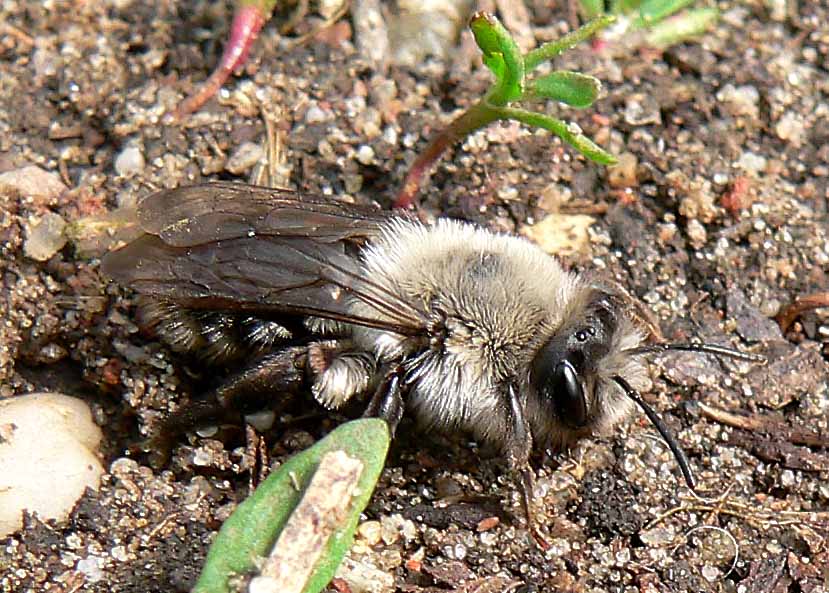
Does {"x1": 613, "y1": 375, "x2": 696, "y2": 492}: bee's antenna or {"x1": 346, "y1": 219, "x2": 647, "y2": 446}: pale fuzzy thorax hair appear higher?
{"x1": 346, "y1": 219, "x2": 647, "y2": 446}: pale fuzzy thorax hair

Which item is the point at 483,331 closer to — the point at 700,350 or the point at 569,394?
the point at 569,394

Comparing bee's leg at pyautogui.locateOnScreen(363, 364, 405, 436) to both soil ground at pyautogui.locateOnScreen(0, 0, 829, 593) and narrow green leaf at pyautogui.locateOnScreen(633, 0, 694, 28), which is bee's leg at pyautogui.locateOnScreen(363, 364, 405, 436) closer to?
soil ground at pyautogui.locateOnScreen(0, 0, 829, 593)

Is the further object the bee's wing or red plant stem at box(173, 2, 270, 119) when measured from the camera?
red plant stem at box(173, 2, 270, 119)

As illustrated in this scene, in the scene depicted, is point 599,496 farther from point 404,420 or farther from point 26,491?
point 26,491

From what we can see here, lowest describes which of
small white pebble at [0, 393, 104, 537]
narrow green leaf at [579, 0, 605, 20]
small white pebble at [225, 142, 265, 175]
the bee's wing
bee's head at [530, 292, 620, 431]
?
small white pebble at [0, 393, 104, 537]

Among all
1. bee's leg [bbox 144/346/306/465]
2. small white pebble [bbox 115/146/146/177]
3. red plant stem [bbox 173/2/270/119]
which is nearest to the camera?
bee's leg [bbox 144/346/306/465]

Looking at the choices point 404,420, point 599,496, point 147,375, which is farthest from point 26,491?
point 599,496

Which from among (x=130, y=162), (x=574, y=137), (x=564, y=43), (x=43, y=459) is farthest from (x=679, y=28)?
(x=43, y=459)

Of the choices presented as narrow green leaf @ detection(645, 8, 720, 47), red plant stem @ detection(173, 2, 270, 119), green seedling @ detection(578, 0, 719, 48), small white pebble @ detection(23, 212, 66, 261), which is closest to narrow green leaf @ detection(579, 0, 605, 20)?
green seedling @ detection(578, 0, 719, 48)
